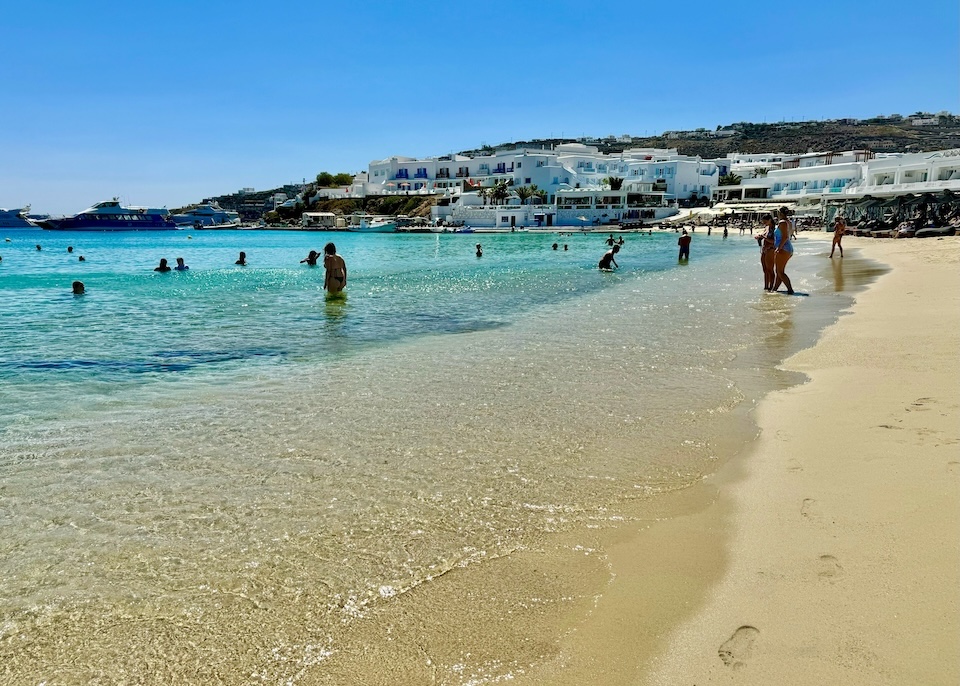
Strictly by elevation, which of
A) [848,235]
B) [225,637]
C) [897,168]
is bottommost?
[225,637]

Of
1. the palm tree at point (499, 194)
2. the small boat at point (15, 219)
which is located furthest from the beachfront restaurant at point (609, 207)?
the small boat at point (15, 219)

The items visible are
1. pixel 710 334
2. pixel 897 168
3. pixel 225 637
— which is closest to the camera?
pixel 225 637

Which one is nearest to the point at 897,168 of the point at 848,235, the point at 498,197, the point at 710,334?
the point at 848,235

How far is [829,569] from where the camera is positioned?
327 cm

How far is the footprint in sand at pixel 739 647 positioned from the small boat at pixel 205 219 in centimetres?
15010

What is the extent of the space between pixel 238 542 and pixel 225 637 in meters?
0.99

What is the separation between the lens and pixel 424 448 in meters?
5.54

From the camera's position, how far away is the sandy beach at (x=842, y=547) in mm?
2600

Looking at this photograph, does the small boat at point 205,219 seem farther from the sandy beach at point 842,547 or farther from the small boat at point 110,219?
the sandy beach at point 842,547

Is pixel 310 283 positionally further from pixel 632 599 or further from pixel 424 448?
pixel 632 599

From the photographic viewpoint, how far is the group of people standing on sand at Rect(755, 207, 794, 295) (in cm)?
1609

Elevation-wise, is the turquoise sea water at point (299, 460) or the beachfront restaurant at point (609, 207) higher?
the beachfront restaurant at point (609, 207)

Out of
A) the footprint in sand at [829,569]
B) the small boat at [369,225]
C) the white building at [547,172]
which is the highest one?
the white building at [547,172]

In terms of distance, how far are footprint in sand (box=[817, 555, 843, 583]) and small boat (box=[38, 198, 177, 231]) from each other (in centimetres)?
13948
